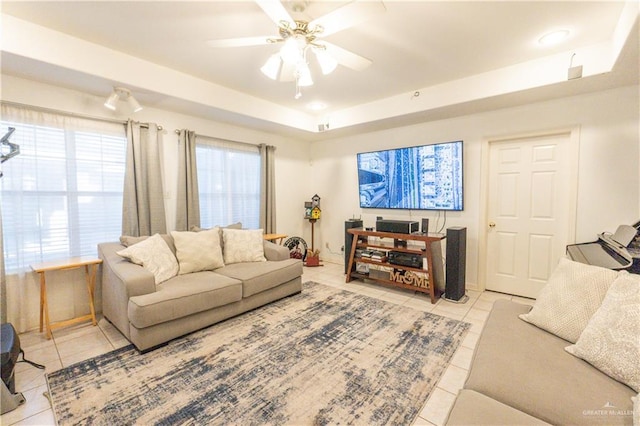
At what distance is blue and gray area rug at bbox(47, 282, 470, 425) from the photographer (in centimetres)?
160

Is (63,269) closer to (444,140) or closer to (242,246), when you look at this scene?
(242,246)

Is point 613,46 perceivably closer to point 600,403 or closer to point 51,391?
point 600,403

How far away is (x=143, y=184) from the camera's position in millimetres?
3213

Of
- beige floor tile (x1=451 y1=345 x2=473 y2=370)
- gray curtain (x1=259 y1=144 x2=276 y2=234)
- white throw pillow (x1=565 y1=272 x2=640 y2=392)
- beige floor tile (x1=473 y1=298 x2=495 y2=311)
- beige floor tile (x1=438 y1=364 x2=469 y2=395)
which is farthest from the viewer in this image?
gray curtain (x1=259 y1=144 x2=276 y2=234)

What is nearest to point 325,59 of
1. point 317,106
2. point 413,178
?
point 317,106

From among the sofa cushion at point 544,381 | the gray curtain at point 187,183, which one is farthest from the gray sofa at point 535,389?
the gray curtain at point 187,183

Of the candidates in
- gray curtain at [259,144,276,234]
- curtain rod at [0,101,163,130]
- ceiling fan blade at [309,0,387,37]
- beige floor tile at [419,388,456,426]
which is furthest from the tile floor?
ceiling fan blade at [309,0,387,37]

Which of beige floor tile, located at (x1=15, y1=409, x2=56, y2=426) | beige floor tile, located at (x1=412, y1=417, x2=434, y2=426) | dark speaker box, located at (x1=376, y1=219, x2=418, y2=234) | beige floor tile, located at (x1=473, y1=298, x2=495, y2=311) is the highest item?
dark speaker box, located at (x1=376, y1=219, x2=418, y2=234)

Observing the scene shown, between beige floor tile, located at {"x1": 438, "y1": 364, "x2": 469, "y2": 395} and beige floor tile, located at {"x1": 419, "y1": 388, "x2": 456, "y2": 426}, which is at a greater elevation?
beige floor tile, located at {"x1": 438, "y1": 364, "x2": 469, "y2": 395}

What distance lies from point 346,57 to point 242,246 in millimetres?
2368

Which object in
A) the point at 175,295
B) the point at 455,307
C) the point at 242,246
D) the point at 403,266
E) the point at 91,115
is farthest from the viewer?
the point at 403,266

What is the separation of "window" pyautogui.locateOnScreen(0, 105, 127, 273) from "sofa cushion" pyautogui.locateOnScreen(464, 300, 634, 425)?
3620 millimetres

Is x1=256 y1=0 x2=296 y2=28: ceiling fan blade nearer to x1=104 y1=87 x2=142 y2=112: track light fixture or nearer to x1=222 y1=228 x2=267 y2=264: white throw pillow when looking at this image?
x1=104 y1=87 x2=142 y2=112: track light fixture

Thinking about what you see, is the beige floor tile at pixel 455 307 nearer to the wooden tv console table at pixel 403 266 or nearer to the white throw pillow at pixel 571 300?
the wooden tv console table at pixel 403 266
